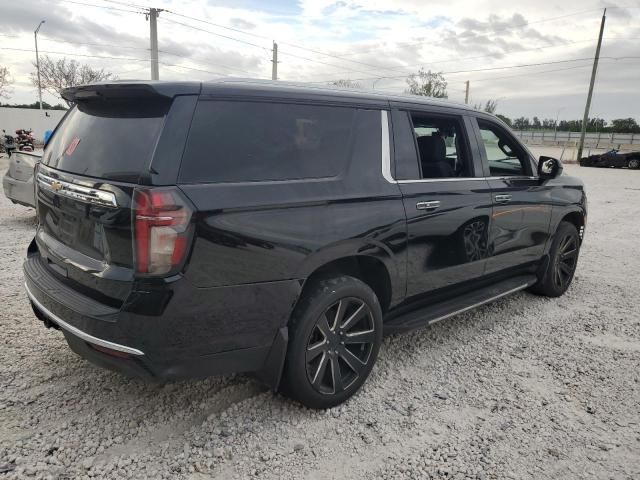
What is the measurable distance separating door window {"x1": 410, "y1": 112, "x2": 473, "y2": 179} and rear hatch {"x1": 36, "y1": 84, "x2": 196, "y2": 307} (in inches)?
70.0

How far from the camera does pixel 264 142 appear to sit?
2.52 m

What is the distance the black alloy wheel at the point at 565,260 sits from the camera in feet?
16.1

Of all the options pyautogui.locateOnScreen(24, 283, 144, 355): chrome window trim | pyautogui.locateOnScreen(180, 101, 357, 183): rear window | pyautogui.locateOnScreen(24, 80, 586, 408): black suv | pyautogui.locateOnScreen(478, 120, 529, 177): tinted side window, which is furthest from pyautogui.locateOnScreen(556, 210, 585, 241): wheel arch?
pyautogui.locateOnScreen(24, 283, 144, 355): chrome window trim

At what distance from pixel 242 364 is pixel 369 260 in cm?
101

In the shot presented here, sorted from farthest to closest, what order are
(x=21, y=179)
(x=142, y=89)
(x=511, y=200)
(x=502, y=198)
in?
(x=21, y=179), (x=511, y=200), (x=502, y=198), (x=142, y=89)

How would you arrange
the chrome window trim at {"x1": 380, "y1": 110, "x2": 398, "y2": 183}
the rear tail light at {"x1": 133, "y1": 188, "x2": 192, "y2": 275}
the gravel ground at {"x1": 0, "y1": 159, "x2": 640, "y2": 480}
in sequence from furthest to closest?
the chrome window trim at {"x1": 380, "y1": 110, "x2": 398, "y2": 183} → the gravel ground at {"x1": 0, "y1": 159, "x2": 640, "y2": 480} → the rear tail light at {"x1": 133, "y1": 188, "x2": 192, "y2": 275}

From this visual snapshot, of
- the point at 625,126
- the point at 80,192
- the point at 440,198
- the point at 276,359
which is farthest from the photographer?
the point at 625,126

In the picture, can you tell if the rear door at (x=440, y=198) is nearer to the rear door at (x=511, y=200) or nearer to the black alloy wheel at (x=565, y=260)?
the rear door at (x=511, y=200)

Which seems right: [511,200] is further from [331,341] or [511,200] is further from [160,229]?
[160,229]

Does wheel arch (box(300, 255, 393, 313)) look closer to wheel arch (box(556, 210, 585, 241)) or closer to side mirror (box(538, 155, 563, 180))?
side mirror (box(538, 155, 563, 180))

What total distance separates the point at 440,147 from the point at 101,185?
2.40 m

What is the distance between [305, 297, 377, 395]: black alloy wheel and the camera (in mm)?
2799

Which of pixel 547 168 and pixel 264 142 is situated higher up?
pixel 264 142

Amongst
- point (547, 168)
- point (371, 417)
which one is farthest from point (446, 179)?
point (371, 417)
